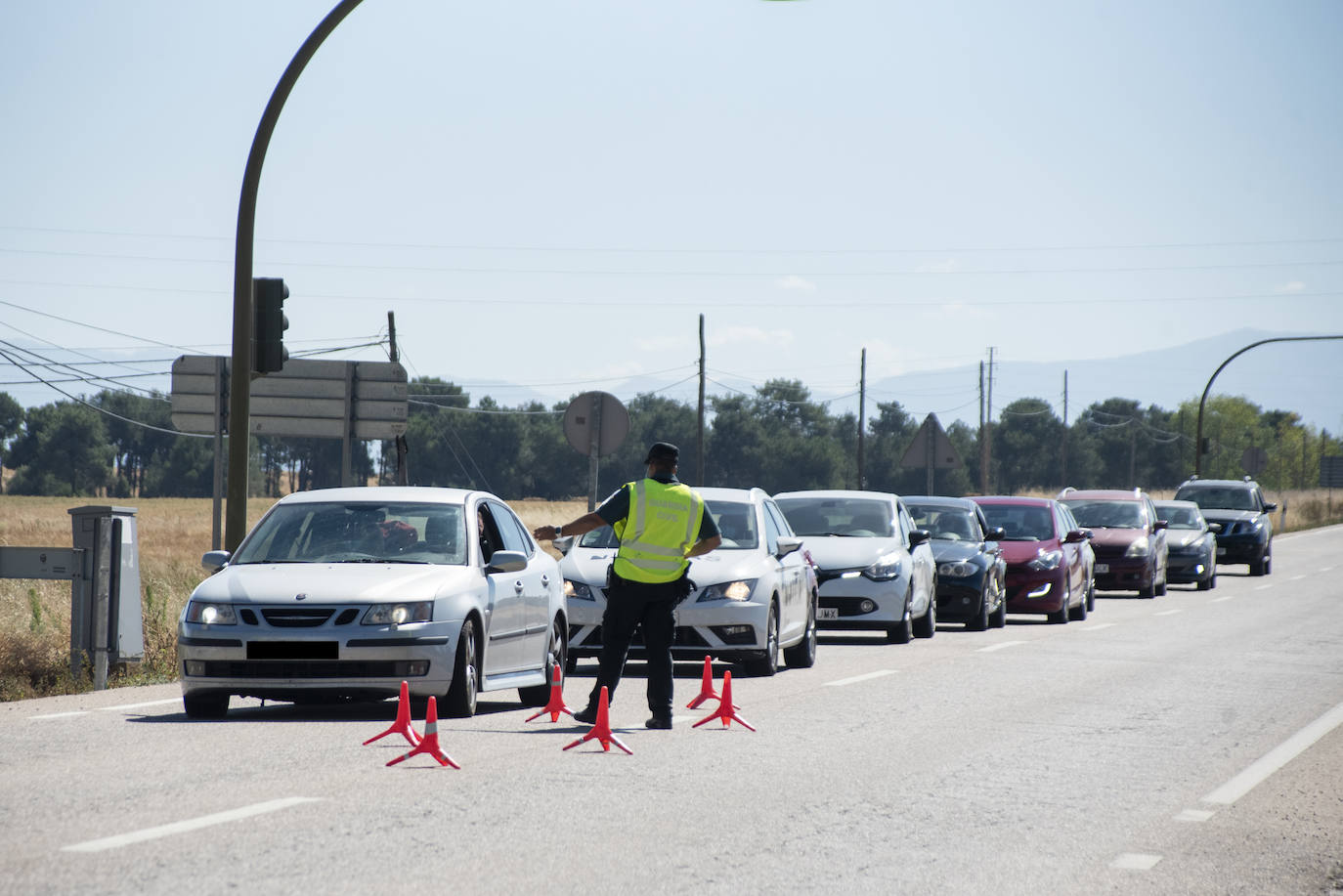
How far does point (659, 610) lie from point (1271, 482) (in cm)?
13347

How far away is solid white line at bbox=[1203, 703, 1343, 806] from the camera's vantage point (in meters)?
9.04

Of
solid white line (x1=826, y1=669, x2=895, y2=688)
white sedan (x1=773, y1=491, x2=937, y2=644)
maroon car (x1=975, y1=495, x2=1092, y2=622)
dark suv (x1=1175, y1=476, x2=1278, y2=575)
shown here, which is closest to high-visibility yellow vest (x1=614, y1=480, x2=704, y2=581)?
solid white line (x1=826, y1=669, x2=895, y2=688)

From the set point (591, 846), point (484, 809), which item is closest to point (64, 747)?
point (484, 809)

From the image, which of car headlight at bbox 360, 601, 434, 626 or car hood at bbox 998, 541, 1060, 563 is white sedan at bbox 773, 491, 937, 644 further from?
car headlight at bbox 360, 601, 434, 626

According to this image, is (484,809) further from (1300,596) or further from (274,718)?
(1300,596)

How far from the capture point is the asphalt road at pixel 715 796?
6.61 metres

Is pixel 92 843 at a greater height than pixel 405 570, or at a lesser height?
lesser

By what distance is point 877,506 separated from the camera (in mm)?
21062

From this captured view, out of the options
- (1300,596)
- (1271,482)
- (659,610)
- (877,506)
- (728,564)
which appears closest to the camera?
(659,610)

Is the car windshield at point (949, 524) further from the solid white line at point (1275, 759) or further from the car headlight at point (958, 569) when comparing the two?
the solid white line at point (1275, 759)

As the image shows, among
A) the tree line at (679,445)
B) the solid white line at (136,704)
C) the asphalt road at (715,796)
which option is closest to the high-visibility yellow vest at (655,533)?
the asphalt road at (715,796)

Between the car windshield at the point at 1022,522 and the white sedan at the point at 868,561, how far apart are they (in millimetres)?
4476

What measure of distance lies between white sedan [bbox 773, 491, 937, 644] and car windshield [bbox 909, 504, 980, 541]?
1883 mm

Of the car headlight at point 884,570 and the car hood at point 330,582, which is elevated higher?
the car hood at point 330,582
